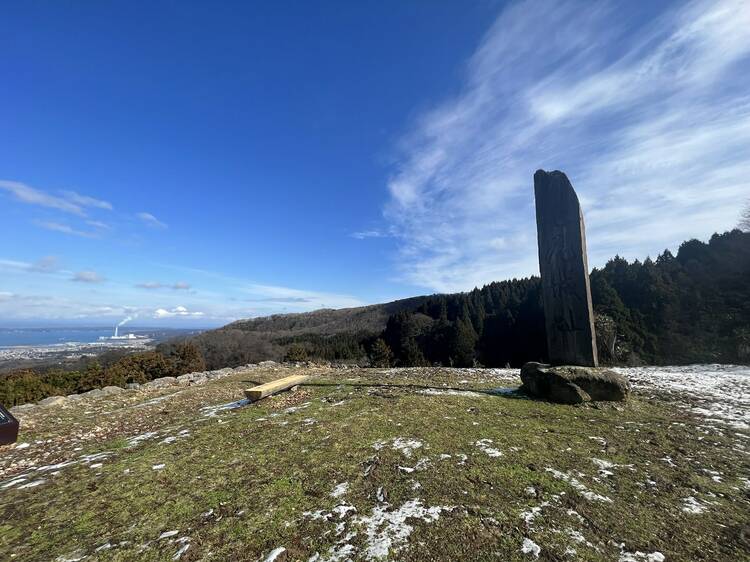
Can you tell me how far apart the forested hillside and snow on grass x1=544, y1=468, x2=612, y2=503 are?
15.9m

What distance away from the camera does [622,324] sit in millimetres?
24250

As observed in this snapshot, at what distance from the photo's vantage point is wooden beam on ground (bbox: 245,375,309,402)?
7.95 metres

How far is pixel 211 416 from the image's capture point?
23.7 ft

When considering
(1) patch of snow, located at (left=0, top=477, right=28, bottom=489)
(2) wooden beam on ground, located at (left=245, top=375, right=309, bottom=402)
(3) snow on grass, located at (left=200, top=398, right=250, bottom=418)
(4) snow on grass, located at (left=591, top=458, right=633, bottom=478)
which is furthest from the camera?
(2) wooden beam on ground, located at (left=245, top=375, right=309, bottom=402)

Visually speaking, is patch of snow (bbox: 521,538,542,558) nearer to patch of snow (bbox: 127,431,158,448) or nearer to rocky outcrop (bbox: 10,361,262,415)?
patch of snow (bbox: 127,431,158,448)

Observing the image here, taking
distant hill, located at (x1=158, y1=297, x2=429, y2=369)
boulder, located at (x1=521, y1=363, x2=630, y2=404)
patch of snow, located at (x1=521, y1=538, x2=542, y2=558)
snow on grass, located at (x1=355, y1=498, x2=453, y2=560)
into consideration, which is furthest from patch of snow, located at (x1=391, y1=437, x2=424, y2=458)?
distant hill, located at (x1=158, y1=297, x2=429, y2=369)

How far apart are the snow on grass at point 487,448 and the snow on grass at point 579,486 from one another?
632mm

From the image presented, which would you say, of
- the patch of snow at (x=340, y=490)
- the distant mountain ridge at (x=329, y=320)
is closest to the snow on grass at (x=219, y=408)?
the patch of snow at (x=340, y=490)

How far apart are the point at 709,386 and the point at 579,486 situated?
8198 mm

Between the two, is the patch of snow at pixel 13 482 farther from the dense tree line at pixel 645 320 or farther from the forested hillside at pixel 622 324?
the dense tree line at pixel 645 320

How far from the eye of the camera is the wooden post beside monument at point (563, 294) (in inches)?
300

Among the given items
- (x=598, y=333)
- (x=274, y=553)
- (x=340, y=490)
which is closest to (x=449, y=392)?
(x=340, y=490)

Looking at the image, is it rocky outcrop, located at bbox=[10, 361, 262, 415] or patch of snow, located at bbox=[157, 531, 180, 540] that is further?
rocky outcrop, located at bbox=[10, 361, 262, 415]

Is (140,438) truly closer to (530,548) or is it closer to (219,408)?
(219,408)
